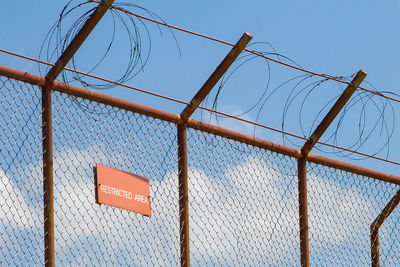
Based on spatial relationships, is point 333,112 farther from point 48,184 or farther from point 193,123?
point 48,184

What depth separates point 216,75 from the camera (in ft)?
19.0

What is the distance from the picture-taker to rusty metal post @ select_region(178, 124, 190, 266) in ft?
18.3

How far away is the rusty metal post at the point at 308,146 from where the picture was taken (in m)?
6.32

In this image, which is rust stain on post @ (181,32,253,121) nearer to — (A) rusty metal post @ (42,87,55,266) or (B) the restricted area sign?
(B) the restricted area sign

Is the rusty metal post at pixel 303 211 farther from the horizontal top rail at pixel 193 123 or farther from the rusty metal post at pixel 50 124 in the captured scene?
the rusty metal post at pixel 50 124

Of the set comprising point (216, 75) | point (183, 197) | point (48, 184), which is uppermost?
point (216, 75)

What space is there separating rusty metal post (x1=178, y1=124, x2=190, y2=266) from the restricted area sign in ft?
1.09

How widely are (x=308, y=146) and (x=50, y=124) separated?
6.89 ft

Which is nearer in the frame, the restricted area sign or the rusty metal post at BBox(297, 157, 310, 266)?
the restricted area sign

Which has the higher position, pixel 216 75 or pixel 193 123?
pixel 216 75

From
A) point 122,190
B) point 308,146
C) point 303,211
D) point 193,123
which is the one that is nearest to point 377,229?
point 303,211

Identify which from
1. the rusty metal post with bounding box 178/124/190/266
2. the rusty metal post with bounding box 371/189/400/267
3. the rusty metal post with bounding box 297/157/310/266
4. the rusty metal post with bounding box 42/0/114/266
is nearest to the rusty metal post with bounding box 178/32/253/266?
the rusty metal post with bounding box 178/124/190/266

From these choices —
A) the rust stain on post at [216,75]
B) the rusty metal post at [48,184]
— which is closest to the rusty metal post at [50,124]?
the rusty metal post at [48,184]

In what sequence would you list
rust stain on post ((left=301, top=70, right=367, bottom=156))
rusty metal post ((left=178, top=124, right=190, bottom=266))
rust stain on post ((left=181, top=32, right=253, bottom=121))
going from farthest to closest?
rust stain on post ((left=301, top=70, right=367, bottom=156)) < rust stain on post ((left=181, top=32, right=253, bottom=121)) < rusty metal post ((left=178, top=124, right=190, bottom=266))
